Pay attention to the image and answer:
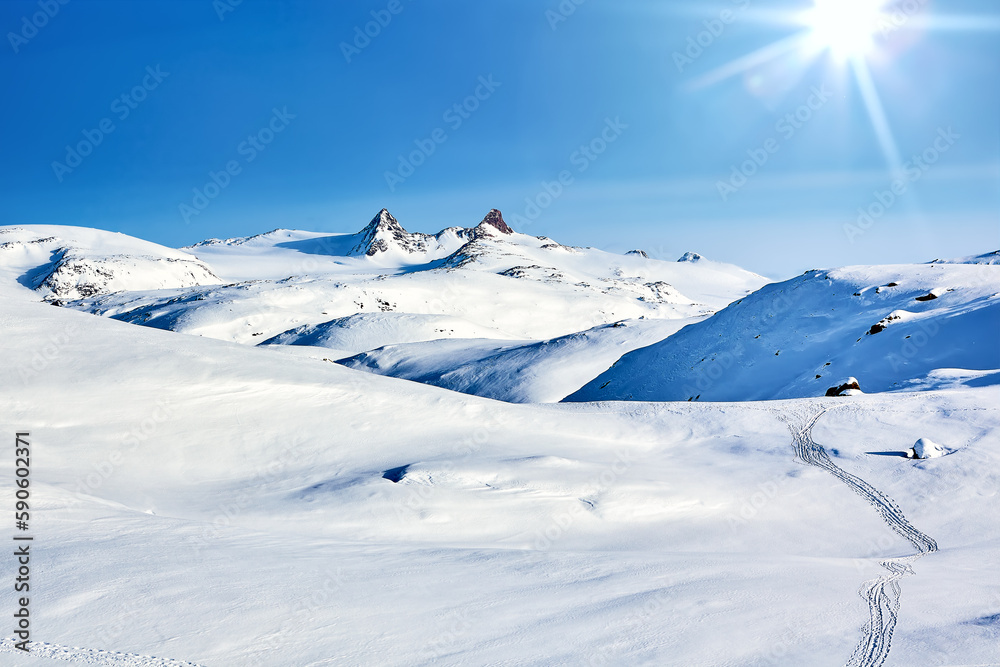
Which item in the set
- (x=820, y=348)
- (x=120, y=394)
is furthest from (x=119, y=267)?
(x=820, y=348)

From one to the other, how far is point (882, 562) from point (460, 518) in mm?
8560

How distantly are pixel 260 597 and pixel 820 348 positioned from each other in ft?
91.8

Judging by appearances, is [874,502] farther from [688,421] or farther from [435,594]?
[435,594]

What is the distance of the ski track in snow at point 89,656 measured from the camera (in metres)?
6.29

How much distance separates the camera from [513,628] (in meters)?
7.82

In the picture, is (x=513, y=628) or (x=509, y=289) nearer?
(x=513, y=628)

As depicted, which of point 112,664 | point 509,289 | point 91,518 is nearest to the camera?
point 112,664

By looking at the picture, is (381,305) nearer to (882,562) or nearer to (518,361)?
(518,361)

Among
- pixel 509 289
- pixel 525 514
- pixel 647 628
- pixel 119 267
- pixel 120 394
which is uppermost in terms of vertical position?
pixel 119 267

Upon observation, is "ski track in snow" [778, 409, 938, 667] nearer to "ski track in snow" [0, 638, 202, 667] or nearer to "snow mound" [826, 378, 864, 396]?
"snow mound" [826, 378, 864, 396]

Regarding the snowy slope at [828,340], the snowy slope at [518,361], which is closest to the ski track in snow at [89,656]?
the snowy slope at [828,340]

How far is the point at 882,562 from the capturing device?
11.7 m

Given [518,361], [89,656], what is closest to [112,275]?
[518,361]

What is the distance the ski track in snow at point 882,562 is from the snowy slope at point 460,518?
0.22ft
